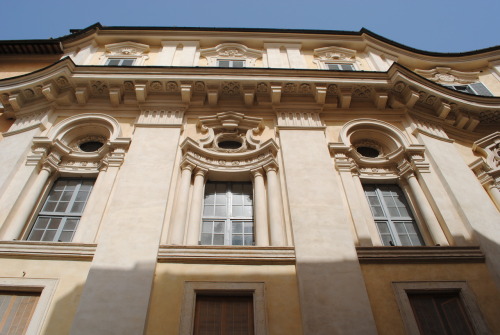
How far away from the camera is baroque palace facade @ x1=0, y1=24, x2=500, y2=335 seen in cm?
685

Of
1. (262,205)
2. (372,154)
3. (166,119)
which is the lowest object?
(262,205)

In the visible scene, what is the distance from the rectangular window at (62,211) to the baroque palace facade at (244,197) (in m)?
0.04

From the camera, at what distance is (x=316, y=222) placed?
8.15m

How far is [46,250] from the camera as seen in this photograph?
7.57 m

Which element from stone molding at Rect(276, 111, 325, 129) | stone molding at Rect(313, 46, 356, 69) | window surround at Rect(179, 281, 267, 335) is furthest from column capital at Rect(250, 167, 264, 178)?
stone molding at Rect(313, 46, 356, 69)

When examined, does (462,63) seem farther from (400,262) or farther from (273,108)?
(400,262)

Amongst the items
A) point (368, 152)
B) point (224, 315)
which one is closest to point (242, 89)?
point (368, 152)

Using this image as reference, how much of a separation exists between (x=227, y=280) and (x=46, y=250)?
3.62 metres

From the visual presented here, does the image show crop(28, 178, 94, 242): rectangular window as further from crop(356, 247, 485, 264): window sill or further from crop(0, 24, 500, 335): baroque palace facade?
crop(356, 247, 485, 264): window sill

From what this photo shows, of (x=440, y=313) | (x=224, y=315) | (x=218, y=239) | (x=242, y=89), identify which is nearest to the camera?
(x=224, y=315)

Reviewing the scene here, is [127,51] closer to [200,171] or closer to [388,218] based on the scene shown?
[200,171]

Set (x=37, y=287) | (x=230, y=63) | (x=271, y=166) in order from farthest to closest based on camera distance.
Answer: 1. (x=230, y=63)
2. (x=271, y=166)
3. (x=37, y=287)

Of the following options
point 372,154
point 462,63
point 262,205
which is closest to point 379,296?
point 262,205

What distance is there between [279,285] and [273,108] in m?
6.17
